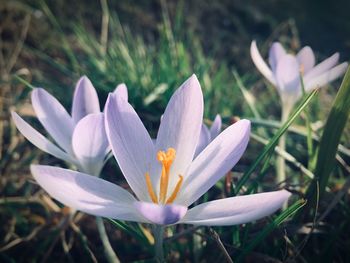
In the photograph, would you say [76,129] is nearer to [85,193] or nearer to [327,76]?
[85,193]

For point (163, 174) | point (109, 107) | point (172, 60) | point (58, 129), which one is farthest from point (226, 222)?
point (172, 60)

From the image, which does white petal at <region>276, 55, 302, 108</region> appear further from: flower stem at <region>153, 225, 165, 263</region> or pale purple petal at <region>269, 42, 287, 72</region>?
flower stem at <region>153, 225, 165, 263</region>

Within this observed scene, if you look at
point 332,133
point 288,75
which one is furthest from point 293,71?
point 332,133

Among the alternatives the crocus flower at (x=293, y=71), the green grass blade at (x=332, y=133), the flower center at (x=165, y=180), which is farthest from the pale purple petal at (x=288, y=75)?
the flower center at (x=165, y=180)

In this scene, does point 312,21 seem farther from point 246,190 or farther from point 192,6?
point 246,190

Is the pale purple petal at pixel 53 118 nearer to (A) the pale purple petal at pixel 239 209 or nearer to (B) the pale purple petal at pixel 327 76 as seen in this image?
(A) the pale purple petal at pixel 239 209
